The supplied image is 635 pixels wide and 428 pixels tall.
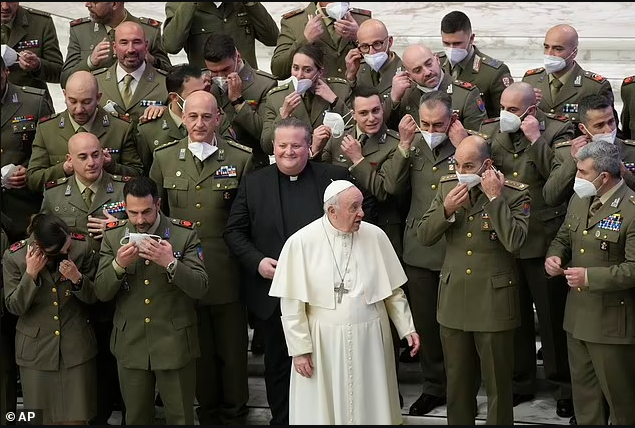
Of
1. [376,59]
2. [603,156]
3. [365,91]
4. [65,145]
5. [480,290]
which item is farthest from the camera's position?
[376,59]

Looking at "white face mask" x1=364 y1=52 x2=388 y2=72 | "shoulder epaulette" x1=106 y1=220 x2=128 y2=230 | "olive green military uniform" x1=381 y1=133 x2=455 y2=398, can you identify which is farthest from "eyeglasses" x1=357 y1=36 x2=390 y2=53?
"shoulder epaulette" x1=106 y1=220 x2=128 y2=230

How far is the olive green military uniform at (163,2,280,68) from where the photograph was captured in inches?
418

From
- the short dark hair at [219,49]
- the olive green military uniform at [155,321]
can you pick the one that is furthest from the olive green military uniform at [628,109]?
the olive green military uniform at [155,321]

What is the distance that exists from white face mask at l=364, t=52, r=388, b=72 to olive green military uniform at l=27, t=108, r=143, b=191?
68.9 inches

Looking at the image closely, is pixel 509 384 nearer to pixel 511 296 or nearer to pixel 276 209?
pixel 511 296

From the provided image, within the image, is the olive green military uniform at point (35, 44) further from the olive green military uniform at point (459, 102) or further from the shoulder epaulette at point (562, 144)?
the shoulder epaulette at point (562, 144)

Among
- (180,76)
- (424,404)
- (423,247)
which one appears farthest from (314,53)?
(424,404)

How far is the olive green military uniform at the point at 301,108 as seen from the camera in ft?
31.5

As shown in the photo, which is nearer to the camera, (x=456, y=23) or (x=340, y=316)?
(x=340, y=316)

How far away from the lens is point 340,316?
8273 millimetres

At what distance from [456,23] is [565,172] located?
1.59 metres

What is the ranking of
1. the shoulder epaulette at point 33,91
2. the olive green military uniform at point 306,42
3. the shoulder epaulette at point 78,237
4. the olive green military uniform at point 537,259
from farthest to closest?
the olive green military uniform at point 306,42
the shoulder epaulette at point 33,91
the olive green military uniform at point 537,259
the shoulder epaulette at point 78,237

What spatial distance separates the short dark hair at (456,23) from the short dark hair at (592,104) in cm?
127

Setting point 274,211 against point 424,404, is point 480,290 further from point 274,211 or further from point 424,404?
point 274,211
